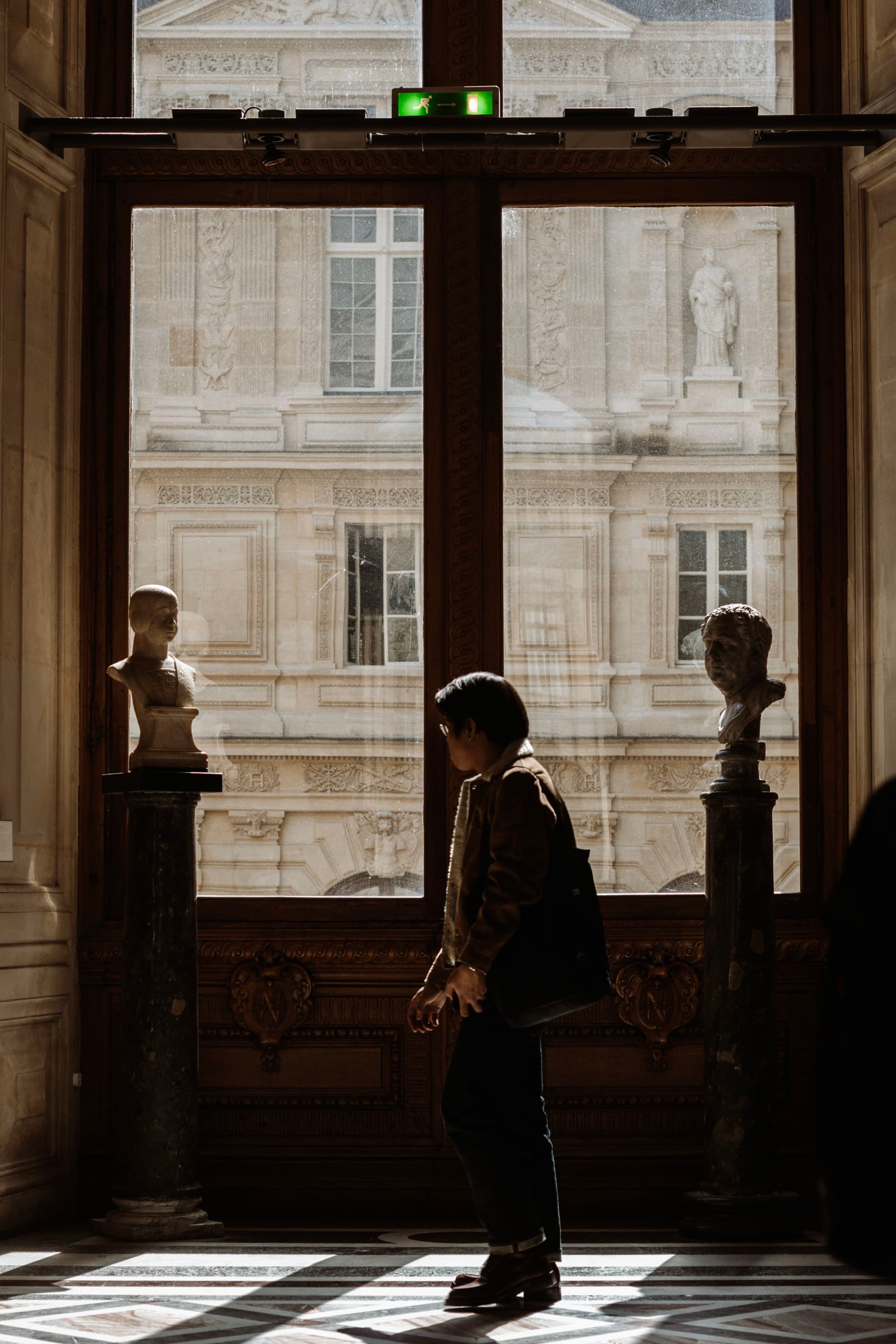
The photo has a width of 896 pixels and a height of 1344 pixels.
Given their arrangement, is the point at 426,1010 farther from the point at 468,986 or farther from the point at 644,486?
the point at 644,486

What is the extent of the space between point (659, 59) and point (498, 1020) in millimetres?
3970

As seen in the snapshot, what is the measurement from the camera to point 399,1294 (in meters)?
4.57

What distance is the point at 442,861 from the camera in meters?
6.27

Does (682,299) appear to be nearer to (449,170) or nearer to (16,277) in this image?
(449,170)

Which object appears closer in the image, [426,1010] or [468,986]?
[468,986]

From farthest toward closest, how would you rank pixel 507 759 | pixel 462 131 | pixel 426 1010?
pixel 462 131 < pixel 507 759 < pixel 426 1010

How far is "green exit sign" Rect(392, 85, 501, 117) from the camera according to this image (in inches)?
237

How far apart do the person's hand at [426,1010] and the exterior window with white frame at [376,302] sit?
2.83m

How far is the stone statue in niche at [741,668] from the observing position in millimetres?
5695

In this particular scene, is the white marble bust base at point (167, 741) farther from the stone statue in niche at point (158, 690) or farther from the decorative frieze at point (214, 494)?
the decorative frieze at point (214, 494)

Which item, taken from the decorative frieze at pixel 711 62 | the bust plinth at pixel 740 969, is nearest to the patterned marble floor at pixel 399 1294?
the bust plinth at pixel 740 969

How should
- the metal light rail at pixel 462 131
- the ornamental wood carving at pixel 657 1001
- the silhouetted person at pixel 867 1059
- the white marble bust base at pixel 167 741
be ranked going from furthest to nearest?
the ornamental wood carving at pixel 657 1001 → the metal light rail at pixel 462 131 → the white marble bust base at pixel 167 741 → the silhouetted person at pixel 867 1059

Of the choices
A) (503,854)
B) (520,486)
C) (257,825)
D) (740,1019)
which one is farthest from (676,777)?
(503,854)

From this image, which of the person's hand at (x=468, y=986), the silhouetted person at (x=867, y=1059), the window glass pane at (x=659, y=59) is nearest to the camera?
the silhouetted person at (x=867, y=1059)
